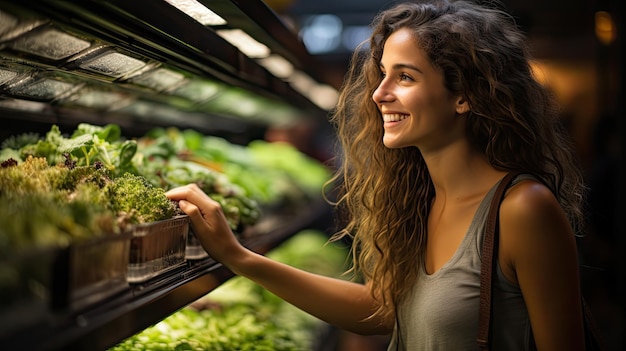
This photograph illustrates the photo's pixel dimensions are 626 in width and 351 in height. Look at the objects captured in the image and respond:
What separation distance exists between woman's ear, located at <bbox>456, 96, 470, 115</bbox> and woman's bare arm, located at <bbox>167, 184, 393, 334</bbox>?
25.9 inches

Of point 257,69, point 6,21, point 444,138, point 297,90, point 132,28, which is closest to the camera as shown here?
point 6,21

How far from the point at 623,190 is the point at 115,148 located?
3661 mm

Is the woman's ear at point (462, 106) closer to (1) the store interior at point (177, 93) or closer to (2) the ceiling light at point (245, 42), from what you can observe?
(1) the store interior at point (177, 93)

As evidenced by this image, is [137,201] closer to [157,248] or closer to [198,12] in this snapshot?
[157,248]

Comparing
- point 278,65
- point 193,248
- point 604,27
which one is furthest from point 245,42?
point 604,27

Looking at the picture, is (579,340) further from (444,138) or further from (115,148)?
(115,148)

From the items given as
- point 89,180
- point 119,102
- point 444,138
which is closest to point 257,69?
Answer: point 119,102

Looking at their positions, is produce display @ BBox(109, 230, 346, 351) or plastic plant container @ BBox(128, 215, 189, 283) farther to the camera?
produce display @ BBox(109, 230, 346, 351)

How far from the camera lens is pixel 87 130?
1.86 metres

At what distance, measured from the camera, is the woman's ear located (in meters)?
1.72

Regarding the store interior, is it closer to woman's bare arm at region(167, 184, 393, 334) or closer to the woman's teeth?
woman's bare arm at region(167, 184, 393, 334)

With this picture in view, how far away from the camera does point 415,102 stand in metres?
1.68

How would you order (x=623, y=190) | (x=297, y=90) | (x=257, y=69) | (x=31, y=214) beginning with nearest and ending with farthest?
(x=31, y=214), (x=257, y=69), (x=297, y=90), (x=623, y=190)

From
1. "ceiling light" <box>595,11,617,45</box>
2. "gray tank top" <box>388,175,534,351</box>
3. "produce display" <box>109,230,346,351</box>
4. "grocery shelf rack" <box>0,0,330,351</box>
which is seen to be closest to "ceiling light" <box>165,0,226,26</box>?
"grocery shelf rack" <box>0,0,330,351</box>
